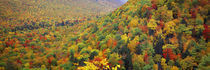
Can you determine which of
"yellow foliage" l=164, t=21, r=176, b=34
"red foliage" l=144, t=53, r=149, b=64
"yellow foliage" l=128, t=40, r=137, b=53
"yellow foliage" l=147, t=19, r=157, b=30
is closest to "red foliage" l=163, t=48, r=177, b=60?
"red foliage" l=144, t=53, r=149, b=64

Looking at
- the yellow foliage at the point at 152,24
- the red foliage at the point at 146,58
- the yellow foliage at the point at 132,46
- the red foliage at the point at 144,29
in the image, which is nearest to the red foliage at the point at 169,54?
the red foliage at the point at 146,58

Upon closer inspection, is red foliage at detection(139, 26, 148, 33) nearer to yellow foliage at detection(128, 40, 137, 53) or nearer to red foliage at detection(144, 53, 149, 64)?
yellow foliage at detection(128, 40, 137, 53)

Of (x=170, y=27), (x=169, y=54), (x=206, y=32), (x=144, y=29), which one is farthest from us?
(x=144, y=29)

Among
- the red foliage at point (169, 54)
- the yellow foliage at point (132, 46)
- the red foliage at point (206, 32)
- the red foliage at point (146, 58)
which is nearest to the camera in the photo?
the red foliage at point (206, 32)

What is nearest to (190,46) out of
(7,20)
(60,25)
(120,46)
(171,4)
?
(171,4)

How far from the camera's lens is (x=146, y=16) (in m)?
40.6

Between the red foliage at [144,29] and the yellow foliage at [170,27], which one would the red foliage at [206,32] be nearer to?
the yellow foliage at [170,27]

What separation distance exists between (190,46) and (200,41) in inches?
85.3

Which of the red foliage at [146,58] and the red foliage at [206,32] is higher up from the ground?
the red foliage at [206,32]

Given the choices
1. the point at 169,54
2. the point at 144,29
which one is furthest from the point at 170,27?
the point at 169,54

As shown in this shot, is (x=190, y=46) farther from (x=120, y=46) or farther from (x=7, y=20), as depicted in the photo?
(x=7, y=20)

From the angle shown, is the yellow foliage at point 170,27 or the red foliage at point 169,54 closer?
the red foliage at point 169,54

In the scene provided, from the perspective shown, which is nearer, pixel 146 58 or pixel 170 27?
pixel 146 58

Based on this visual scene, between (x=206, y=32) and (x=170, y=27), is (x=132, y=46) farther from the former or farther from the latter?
(x=206, y=32)
